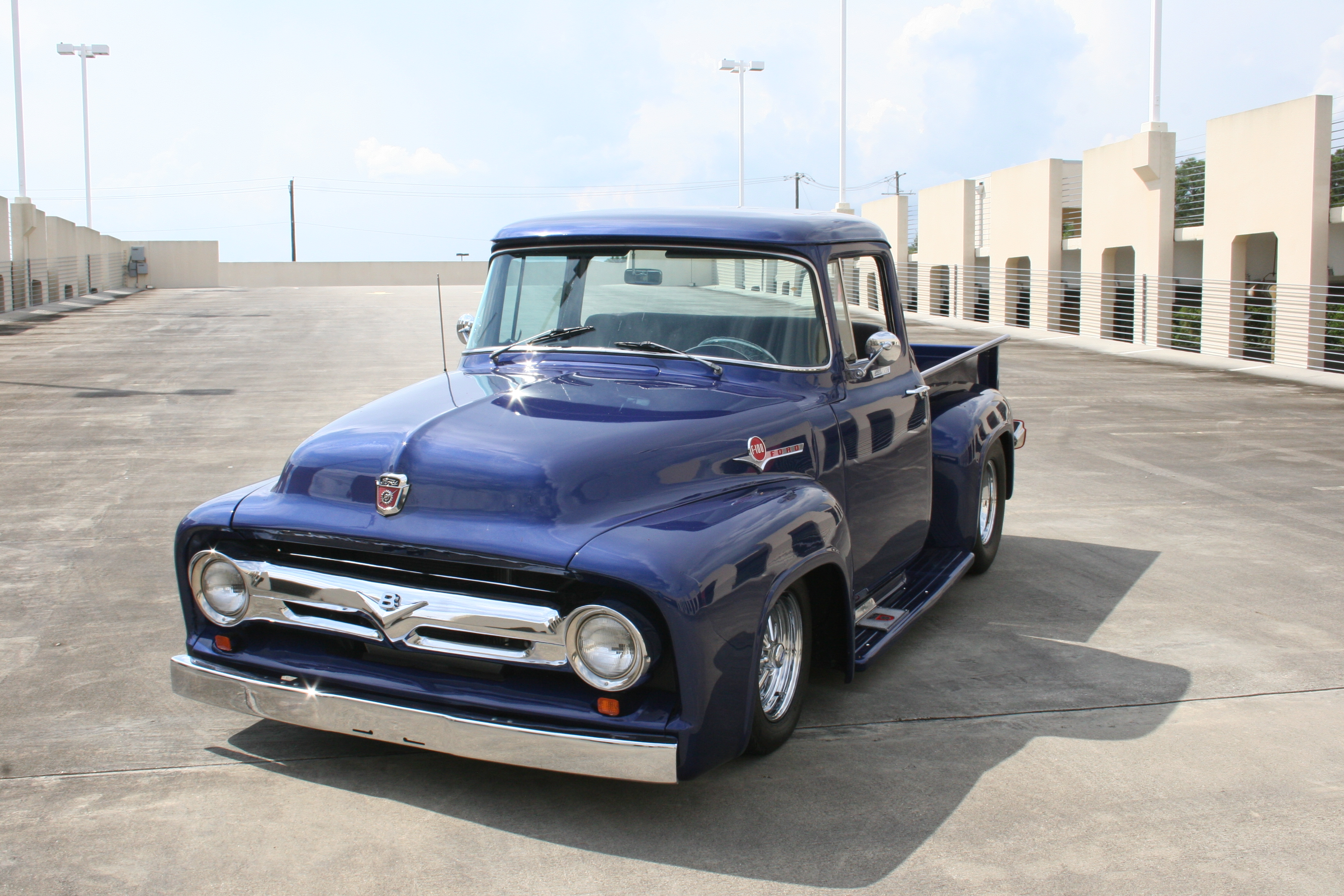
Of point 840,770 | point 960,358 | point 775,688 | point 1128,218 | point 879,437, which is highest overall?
point 1128,218

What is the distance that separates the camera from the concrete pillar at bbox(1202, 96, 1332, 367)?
65.3 ft

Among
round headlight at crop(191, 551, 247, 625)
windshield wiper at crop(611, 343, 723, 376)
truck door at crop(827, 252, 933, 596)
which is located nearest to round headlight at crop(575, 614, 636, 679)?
round headlight at crop(191, 551, 247, 625)

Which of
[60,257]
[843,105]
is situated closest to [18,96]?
[60,257]

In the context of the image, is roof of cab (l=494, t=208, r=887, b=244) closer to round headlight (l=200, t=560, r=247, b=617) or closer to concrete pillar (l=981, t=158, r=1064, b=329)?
round headlight (l=200, t=560, r=247, b=617)

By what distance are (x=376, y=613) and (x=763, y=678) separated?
1274 millimetres

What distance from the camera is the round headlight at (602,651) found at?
11.1 feet

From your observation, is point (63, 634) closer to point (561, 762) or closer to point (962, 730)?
point (561, 762)

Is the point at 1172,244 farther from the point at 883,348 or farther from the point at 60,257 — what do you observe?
the point at 60,257

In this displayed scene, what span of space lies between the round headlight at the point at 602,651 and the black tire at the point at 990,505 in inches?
127

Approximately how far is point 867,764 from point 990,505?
2.97m

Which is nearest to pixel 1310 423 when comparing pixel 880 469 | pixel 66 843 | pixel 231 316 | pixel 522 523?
pixel 880 469

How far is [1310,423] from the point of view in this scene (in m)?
12.5

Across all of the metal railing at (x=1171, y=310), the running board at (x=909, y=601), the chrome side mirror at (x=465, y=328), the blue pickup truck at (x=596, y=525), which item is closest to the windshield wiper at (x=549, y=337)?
the blue pickup truck at (x=596, y=525)

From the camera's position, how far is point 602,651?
339 cm
